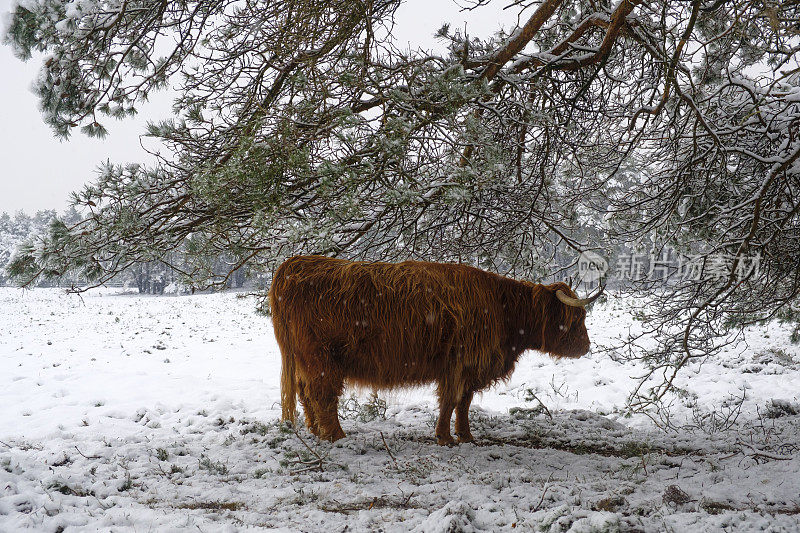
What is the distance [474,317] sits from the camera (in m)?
4.28

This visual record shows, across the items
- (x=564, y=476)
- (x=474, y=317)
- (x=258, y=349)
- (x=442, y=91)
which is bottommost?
(x=258, y=349)

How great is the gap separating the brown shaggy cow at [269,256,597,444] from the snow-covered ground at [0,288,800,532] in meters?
0.41

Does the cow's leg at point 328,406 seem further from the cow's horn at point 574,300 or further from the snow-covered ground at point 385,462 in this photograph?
the cow's horn at point 574,300

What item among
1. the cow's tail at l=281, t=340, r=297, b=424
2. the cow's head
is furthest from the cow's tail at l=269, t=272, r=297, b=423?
the cow's head

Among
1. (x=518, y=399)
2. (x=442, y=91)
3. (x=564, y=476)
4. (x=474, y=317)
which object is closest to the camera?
(x=442, y=91)

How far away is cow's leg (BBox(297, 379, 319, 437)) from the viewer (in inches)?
175

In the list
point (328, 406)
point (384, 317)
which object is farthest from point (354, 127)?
point (328, 406)

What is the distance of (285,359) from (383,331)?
0.95 m

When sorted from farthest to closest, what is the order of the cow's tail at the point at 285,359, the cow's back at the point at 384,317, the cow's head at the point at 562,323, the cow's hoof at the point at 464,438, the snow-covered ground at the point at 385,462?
the cow's head at the point at 562,323 < the cow's hoof at the point at 464,438 < the cow's tail at the point at 285,359 < the cow's back at the point at 384,317 < the snow-covered ground at the point at 385,462

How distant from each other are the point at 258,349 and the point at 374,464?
9293mm

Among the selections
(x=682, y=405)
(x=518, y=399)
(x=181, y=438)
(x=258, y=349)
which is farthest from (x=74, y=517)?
(x=258, y=349)

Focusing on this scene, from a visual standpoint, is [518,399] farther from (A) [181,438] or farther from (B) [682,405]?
(A) [181,438]

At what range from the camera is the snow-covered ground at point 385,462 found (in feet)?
8.45

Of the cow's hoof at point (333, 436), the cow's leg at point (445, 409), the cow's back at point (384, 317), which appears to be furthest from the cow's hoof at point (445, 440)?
the cow's hoof at point (333, 436)
